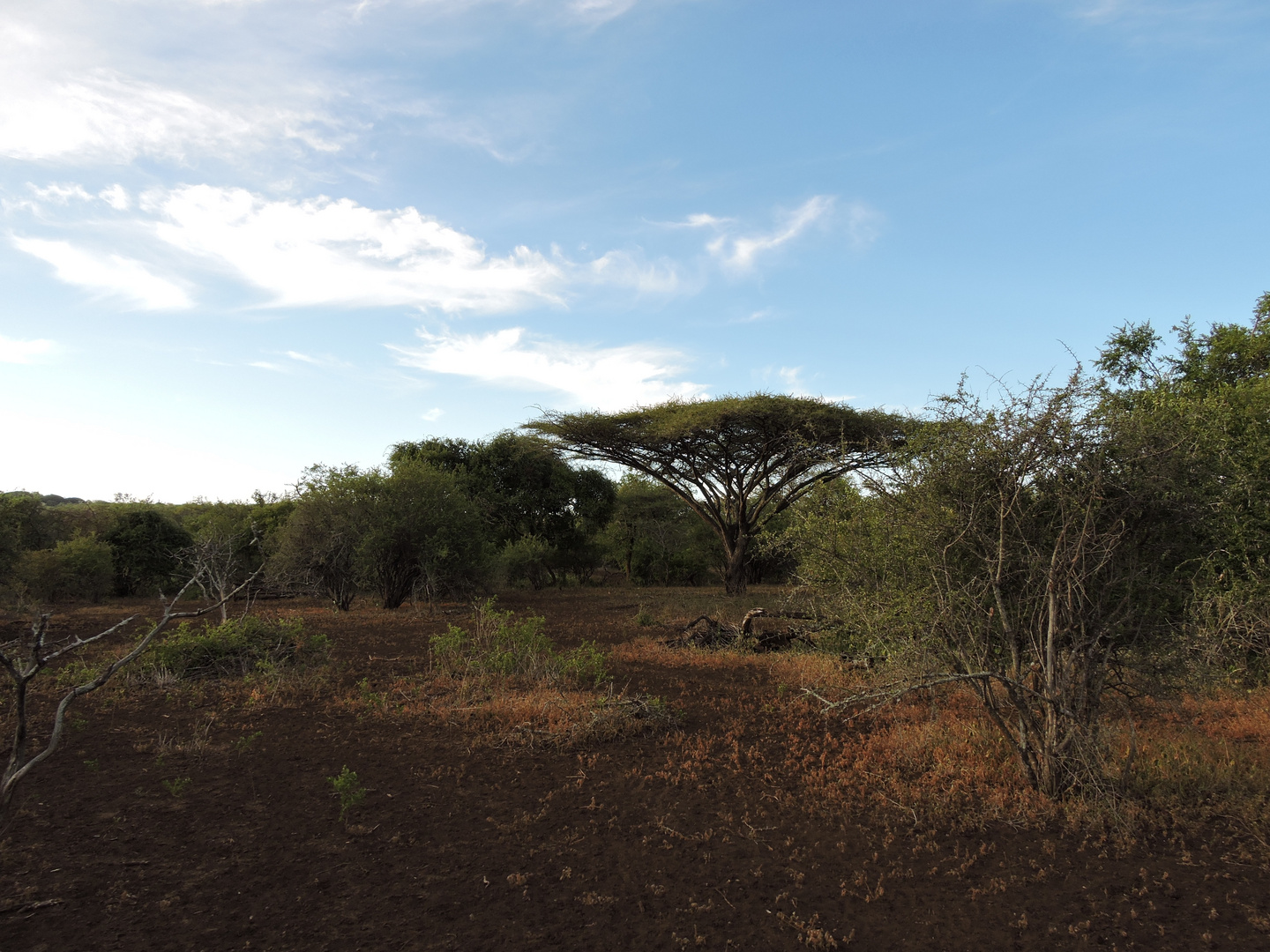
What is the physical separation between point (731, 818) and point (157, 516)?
27.2 metres

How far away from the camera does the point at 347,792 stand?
5.56 metres

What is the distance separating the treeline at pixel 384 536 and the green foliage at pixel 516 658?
3.32 metres

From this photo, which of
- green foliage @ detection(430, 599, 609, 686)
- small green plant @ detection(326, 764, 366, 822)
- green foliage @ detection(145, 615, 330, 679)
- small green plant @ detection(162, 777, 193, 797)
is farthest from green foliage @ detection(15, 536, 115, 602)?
small green plant @ detection(326, 764, 366, 822)

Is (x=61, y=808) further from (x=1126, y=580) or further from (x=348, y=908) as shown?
(x=1126, y=580)

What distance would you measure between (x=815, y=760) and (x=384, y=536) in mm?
15336

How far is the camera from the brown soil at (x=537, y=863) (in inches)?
149

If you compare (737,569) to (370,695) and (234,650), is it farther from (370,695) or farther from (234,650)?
(370,695)

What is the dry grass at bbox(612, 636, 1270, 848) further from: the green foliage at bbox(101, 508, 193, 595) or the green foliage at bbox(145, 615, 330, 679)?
the green foliage at bbox(101, 508, 193, 595)

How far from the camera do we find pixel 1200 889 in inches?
167

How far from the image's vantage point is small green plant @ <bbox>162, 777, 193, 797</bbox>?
558cm

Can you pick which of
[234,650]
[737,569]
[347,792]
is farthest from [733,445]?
[347,792]

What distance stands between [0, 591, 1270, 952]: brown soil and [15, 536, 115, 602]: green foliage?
16.8m

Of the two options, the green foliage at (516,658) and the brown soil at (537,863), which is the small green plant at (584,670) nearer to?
the green foliage at (516,658)

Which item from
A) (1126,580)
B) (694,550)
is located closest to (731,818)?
(1126,580)
